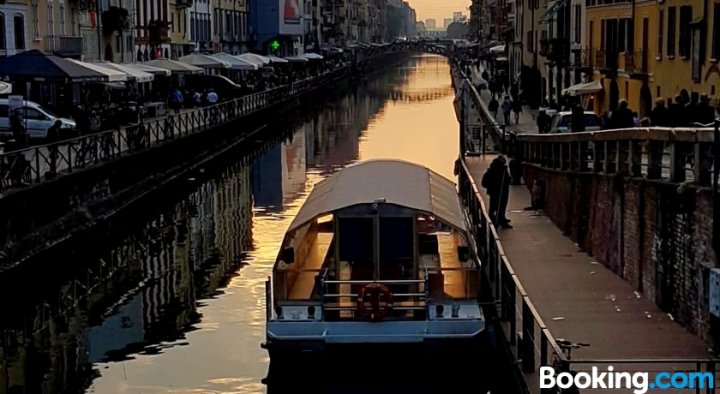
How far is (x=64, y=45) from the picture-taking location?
5231 centimetres

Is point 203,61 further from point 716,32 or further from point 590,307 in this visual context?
point 590,307

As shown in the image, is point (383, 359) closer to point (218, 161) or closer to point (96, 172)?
point (96, 172)

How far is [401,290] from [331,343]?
5.20 ft

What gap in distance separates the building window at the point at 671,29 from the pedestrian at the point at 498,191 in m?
13.1

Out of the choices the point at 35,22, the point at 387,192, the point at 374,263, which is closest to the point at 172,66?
the point at 35,22

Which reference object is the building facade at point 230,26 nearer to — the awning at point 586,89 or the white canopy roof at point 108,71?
the awning at point 586,89

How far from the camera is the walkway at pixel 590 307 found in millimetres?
14562

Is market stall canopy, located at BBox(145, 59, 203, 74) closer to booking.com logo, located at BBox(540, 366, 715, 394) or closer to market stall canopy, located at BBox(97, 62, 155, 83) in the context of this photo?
market stall canopy, located at BBox(97, 62, 155, 83)

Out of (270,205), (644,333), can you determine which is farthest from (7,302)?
(270,205)

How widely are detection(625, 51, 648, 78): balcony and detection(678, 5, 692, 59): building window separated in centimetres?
478

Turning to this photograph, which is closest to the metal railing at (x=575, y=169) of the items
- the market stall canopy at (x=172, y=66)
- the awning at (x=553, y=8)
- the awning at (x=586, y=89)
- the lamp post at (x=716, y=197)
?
the lamp post at (x=716, y=197)

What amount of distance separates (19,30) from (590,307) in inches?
1434

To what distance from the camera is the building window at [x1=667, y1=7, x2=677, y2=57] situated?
1423 inches

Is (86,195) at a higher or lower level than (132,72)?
lower
